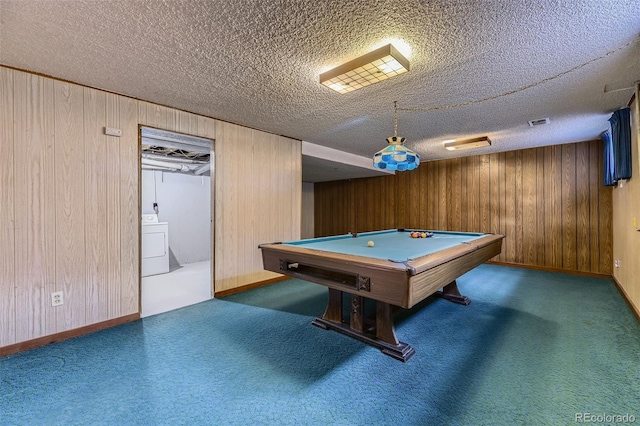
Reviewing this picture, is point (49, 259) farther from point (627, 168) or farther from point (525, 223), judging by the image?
point (525, 223)

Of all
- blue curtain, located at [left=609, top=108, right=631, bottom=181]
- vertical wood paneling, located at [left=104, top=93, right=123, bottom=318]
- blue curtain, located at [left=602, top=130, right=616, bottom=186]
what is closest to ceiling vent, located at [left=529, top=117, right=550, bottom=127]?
blue curtain, located at [left=609, top=108, right=631, bottom=181]

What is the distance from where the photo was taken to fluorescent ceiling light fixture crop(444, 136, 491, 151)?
4.45 meters

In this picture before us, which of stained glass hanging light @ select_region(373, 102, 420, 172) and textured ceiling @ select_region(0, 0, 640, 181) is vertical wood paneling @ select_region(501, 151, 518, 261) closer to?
textured ceiling @ select_region(0, 0, 640, 181)

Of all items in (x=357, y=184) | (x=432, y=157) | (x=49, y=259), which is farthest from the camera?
(x=357, y=184)

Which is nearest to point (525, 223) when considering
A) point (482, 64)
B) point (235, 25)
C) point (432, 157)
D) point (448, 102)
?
point (432, 157)

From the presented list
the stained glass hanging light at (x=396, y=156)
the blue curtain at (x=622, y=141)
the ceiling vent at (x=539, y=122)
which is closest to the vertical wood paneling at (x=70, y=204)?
the stained glass hanging light at (x=396, y=156)

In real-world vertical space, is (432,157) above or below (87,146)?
above

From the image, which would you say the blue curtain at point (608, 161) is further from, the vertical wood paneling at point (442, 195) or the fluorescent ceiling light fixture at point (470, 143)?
the vertical wood paneling at point (442, 195)

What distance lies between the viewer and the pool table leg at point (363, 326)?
2150 millimetres

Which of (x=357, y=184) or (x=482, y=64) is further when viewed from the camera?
(x=357, y=184)

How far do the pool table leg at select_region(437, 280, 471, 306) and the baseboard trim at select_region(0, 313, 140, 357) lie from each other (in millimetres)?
3566

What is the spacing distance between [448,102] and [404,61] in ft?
4.21

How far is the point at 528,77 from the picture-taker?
247cm

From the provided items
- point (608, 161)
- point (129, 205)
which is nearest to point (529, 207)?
point (608, 161)
